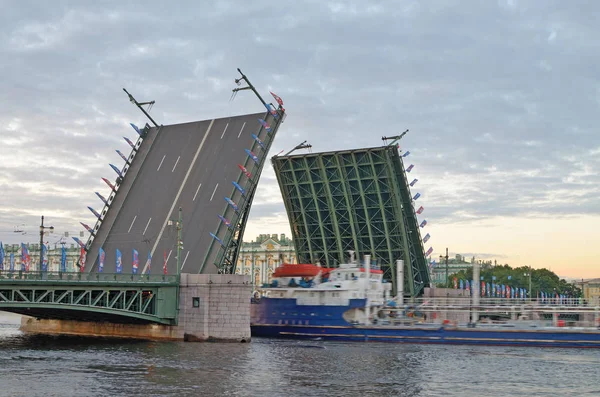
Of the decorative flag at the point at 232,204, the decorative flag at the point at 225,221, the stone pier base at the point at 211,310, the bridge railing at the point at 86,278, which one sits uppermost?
the decorative flag at the point at 232,204

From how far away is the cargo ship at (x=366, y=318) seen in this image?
40.0 m

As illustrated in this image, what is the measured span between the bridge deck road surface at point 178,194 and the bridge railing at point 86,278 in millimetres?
2929

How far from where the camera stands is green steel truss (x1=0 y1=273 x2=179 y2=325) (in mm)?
33781

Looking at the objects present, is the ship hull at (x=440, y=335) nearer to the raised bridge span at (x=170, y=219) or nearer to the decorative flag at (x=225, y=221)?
the raised bridge span at (x=170, y=219)

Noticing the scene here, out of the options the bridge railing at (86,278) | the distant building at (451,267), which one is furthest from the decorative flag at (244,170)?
the distant building at (451,267)

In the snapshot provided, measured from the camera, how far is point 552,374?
1128 inches

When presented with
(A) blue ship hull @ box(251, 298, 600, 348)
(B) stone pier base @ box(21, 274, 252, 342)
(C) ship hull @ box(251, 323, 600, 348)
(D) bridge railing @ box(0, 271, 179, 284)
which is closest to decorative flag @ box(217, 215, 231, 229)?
(B) stone pier base @ box(21, 274, 252, 342)

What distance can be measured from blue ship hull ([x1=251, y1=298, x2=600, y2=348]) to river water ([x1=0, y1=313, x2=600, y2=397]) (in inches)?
56.5

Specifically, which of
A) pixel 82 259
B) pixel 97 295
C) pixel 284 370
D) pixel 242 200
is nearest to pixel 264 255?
pixel 82 259

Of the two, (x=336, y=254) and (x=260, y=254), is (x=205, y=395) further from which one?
(x=260, y=254)

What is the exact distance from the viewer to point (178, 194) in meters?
41.5

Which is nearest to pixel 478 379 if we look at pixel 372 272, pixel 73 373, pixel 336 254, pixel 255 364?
pixel 255 364

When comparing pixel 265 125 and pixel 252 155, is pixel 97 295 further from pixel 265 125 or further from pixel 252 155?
pixel 265 125

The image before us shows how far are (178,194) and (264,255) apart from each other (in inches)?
2544
